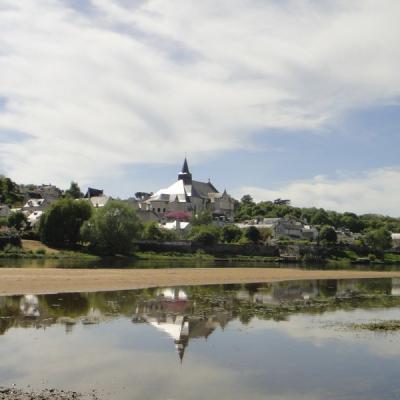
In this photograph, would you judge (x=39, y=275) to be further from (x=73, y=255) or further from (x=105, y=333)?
(x=73, y=255)

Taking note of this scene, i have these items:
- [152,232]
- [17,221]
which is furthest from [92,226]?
[152,232]

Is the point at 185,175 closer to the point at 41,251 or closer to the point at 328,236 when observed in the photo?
the point at 328,236

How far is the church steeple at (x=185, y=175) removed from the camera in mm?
173000

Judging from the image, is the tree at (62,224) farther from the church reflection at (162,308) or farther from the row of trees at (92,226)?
the church reflection at (162,308)

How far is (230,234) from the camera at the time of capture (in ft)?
396

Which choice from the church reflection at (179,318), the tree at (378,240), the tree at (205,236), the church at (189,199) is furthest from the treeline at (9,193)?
the church reflection at (179,318)

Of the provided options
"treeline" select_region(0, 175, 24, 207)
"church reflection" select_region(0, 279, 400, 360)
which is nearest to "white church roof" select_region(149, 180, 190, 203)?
"treeline" select_region(0, 175, 24, 207)

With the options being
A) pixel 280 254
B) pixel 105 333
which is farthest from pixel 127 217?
pixel 105 333

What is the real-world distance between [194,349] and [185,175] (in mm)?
155528

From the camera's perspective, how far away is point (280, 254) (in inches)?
4528

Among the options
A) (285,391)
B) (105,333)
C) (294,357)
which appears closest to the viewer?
(285,391)

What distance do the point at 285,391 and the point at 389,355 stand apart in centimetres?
638

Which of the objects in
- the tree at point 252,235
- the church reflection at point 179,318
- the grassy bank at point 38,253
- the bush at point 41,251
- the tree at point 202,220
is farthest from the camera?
the tree at point 202,220

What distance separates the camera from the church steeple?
17300 centimetres
